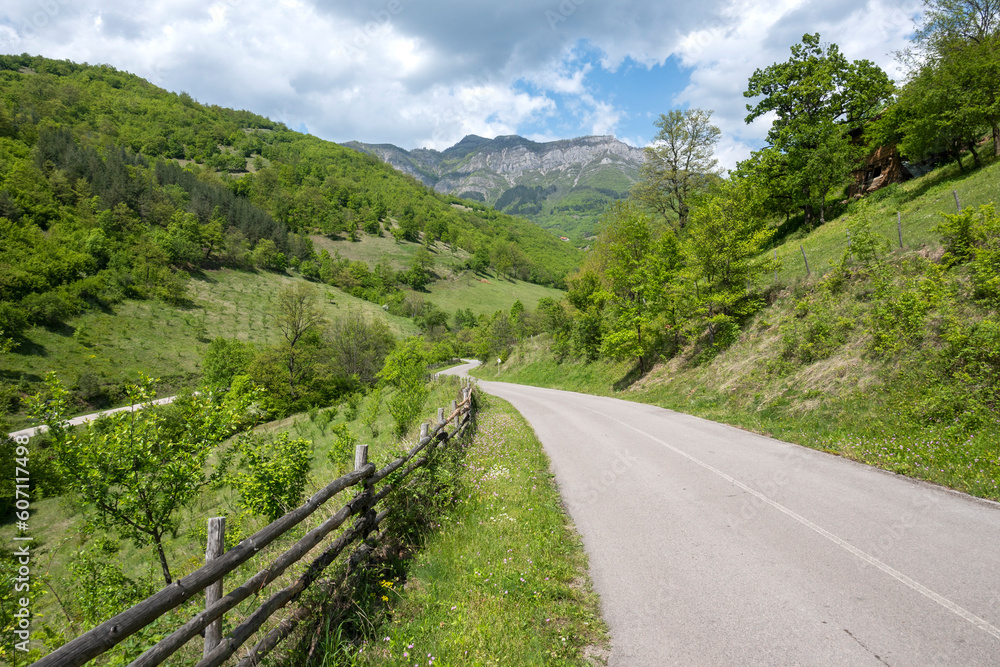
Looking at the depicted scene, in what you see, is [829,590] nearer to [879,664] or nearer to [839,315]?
[879,664]

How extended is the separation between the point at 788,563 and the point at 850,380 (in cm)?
903

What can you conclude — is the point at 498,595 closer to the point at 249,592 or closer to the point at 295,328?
the point at 249,592

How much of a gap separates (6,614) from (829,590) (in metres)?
10.3

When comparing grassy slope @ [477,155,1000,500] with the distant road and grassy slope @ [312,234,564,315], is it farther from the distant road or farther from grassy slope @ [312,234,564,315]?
grassy slope @ [312,234,564,315]

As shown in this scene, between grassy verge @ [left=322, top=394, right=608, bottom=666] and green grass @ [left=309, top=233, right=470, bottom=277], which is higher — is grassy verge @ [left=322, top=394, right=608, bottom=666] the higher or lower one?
the lower one

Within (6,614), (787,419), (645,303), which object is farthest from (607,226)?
(6,614)

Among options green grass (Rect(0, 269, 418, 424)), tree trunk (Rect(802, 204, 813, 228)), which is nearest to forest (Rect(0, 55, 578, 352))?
green grass (Rect(0, 269, 418, 424))

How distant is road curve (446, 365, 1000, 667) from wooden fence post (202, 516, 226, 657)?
3398 mm

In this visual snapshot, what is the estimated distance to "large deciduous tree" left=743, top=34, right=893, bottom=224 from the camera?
27047mm

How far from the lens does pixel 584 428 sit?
46.2ft

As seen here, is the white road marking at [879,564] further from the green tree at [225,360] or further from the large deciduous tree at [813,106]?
the green tree at [225,360]

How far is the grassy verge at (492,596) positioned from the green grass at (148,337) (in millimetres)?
38537

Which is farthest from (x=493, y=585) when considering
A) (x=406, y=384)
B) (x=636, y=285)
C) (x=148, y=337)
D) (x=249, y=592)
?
(x=148, y=337)

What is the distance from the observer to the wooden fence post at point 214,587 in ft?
11.0
